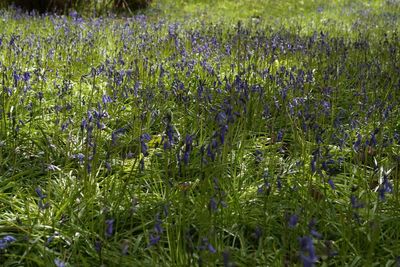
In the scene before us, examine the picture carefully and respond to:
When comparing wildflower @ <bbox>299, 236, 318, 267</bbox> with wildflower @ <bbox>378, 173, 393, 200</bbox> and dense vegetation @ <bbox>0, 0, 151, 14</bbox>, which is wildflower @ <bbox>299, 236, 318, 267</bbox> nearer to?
wildflower @ <bbox>378, 173, 393, 200</bbox>

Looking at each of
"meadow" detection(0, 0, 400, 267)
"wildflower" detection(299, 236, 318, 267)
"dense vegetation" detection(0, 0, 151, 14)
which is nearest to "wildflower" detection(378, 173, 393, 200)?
"meadow" detection(0, 0, 400, 267)

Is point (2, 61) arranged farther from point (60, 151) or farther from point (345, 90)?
point (345, 90)

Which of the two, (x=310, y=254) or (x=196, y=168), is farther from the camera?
(x=196, y=168)

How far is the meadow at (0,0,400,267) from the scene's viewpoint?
2.03 m

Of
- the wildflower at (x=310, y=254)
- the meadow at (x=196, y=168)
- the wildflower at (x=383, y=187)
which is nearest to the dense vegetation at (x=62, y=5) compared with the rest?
the meadow at (x=196, y=168)

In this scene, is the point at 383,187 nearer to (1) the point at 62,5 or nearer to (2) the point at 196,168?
(2) the point at 196,168

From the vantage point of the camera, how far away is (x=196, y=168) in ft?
9.44

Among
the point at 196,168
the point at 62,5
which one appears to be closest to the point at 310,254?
the point at 196,168

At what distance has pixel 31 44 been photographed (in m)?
5.37

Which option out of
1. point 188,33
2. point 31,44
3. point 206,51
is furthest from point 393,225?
point 188,33

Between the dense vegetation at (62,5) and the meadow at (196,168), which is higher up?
the dense vegetation at (62,5)

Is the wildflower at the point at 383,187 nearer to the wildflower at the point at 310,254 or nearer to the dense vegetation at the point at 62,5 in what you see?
the wildflower at the point at 310,254

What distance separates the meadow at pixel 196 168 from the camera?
79.7 inches

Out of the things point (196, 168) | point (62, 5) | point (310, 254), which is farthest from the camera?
point (62, 5)
